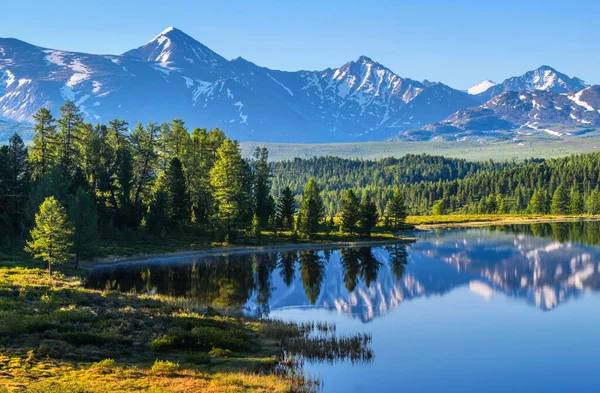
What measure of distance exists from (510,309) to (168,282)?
126 feet

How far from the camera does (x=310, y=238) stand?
11925cm

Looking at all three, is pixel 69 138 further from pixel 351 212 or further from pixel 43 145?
pixel 351 212

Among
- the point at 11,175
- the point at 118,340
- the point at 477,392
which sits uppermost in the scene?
the point at 11,175

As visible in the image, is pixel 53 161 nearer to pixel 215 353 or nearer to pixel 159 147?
pixel 159 147

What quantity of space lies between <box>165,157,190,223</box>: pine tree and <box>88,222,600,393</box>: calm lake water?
15022 millimetres

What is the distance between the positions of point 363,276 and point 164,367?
53.4 meters

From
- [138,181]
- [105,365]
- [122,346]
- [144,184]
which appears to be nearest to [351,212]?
[144,184]

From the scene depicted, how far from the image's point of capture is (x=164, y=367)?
95.2ft

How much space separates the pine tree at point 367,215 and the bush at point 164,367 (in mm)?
96967

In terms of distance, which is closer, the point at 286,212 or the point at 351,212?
the point at 286,212

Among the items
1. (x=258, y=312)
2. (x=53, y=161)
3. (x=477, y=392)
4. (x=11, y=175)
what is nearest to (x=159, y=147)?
(x=53, y=161)

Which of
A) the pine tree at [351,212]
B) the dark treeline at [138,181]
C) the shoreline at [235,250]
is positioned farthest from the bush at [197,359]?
the pine tree at [351,212]

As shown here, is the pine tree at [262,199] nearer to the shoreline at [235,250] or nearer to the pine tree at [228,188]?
the pine tree at [228,188]

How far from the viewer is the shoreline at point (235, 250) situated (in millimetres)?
84125
